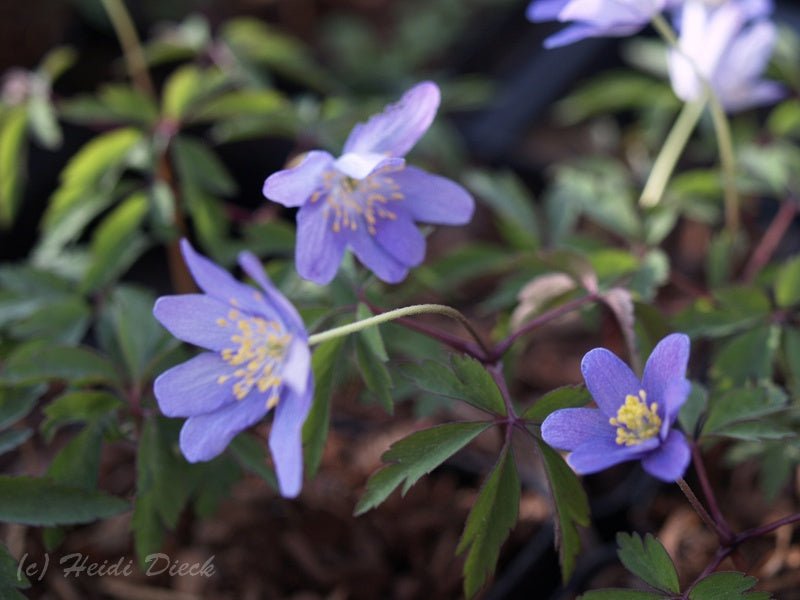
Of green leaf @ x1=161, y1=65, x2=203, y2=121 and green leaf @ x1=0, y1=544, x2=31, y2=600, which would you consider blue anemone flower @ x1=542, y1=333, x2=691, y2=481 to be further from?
green leaf @ x1=161, y1=65, x2=203, y2=121

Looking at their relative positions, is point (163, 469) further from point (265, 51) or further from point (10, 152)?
point (265, 51)

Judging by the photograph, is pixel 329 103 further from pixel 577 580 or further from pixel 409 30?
pixel 409 30

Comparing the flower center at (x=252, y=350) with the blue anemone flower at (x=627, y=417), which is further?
the flower center at (x=252, y=350)

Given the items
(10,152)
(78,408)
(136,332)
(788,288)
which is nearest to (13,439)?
(78,408)

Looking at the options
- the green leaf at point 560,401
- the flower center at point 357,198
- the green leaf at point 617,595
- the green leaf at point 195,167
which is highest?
the flower center at point 357,198

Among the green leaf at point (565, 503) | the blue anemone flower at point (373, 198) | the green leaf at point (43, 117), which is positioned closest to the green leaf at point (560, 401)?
the green leaf at point (565, 503)

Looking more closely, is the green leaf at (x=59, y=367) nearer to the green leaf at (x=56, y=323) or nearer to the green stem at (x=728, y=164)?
the green leaf at (x=56, y=323)

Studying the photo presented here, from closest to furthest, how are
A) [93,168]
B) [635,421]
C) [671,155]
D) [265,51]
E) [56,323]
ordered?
[635,421] < [56,323] < [93,168] < [671,155] < [265,51]
